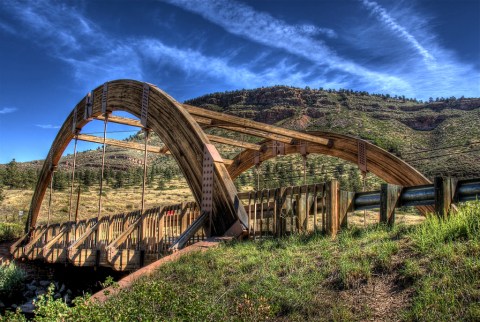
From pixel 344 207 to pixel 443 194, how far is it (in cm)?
134

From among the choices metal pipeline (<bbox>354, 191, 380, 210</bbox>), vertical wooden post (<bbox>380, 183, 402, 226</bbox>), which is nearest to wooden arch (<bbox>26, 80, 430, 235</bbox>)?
metal pipeline (<bbox>354, 191, 380, 210</bbox>)

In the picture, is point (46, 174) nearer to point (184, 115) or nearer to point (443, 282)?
point (184, 115)

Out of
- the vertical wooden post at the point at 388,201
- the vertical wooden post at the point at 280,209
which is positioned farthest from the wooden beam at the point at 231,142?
the vertical wooden post at the point at 388,201

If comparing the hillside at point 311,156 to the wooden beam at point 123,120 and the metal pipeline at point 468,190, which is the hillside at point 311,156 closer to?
the wooden beam at point 123,120

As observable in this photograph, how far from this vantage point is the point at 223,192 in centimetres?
861

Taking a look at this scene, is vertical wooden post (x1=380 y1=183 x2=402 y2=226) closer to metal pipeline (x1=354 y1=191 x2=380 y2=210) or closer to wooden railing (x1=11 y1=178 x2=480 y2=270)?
wooden railing (x1=11 y1=178 x2=480 y2=270)

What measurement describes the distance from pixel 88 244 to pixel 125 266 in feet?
9.93

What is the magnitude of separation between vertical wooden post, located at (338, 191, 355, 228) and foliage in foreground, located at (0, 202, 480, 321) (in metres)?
0.55

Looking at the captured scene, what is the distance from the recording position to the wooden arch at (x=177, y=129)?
8.54 metres

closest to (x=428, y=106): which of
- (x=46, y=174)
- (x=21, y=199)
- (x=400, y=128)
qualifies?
(x=400, y=128)

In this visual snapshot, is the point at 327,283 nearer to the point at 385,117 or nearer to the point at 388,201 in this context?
the point at 388,201

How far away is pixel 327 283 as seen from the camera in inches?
176

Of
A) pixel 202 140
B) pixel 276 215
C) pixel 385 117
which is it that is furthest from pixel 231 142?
pixel 385 117

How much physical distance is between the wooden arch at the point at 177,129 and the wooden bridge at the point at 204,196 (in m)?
0.02
